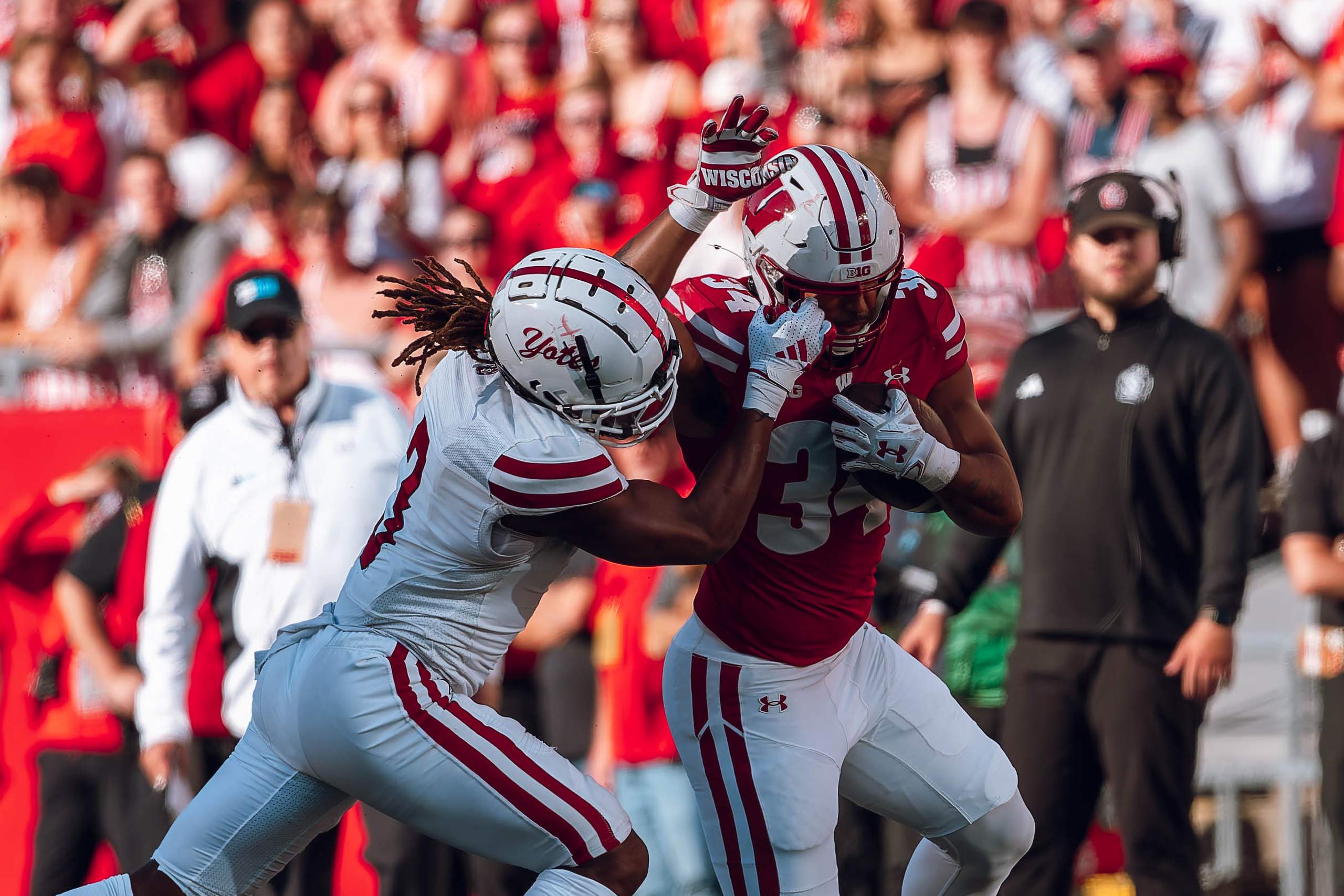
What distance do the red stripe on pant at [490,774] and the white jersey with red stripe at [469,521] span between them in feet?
0.41

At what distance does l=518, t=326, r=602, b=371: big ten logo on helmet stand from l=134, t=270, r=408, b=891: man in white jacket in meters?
1.96

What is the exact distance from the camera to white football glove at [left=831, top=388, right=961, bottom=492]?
3459 millimetres

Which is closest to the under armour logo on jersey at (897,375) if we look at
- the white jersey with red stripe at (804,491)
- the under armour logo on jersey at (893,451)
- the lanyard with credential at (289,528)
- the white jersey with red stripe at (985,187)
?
the white jersey with red stripe at (804,491)

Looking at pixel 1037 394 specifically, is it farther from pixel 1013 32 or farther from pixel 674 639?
pixel 1013 32

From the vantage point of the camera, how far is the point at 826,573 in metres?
3.79

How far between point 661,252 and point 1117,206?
174 centimetres

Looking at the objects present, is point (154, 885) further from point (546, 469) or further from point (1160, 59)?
point (1160, 59)

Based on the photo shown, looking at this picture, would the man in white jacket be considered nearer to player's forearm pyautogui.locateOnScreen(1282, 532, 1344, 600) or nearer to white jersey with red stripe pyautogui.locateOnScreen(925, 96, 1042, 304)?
white jersey with red stripe pyautogui.locateOnScreen(925, 96, 1042, 304)

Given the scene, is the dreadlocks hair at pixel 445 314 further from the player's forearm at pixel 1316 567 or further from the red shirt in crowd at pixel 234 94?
the red shirt in crowd at pixel 234 94

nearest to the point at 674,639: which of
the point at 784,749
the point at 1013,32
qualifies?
the point at 784,749

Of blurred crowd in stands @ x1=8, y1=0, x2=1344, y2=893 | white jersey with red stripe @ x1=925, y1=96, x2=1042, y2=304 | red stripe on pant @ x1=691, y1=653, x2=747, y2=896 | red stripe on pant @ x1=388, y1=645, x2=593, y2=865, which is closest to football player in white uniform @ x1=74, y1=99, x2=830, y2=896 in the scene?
red stripe on pant @ x1=388, y1=645, x2=593, y2=865

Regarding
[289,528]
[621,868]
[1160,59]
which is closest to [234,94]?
[289,528]

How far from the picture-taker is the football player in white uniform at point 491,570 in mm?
3340

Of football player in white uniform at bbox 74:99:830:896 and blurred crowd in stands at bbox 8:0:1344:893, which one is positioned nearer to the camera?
football player in white uniform at bbox 74:99:830:896
